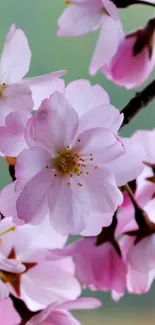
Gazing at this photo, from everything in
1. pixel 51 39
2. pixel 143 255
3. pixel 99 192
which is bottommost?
pixel 51 39

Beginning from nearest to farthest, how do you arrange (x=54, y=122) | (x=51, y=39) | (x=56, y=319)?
(x=54, y=122), (x=56, y=319), (x=51, y=39)

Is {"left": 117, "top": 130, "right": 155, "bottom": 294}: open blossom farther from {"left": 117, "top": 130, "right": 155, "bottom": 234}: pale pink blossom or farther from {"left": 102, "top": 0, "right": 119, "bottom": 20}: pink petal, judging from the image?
{"left": 102, "top": 0, "right": 119, "bottom": 20}: pink petal

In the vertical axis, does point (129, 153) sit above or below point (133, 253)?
above

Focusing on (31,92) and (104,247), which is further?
(104,247)

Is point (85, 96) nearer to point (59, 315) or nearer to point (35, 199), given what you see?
point (35, 199)

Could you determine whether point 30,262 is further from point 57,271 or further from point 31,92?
point 31,92

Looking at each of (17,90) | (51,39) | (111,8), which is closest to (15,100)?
(17,90)

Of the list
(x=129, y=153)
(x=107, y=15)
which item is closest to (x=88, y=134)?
(x=129, y=153)
